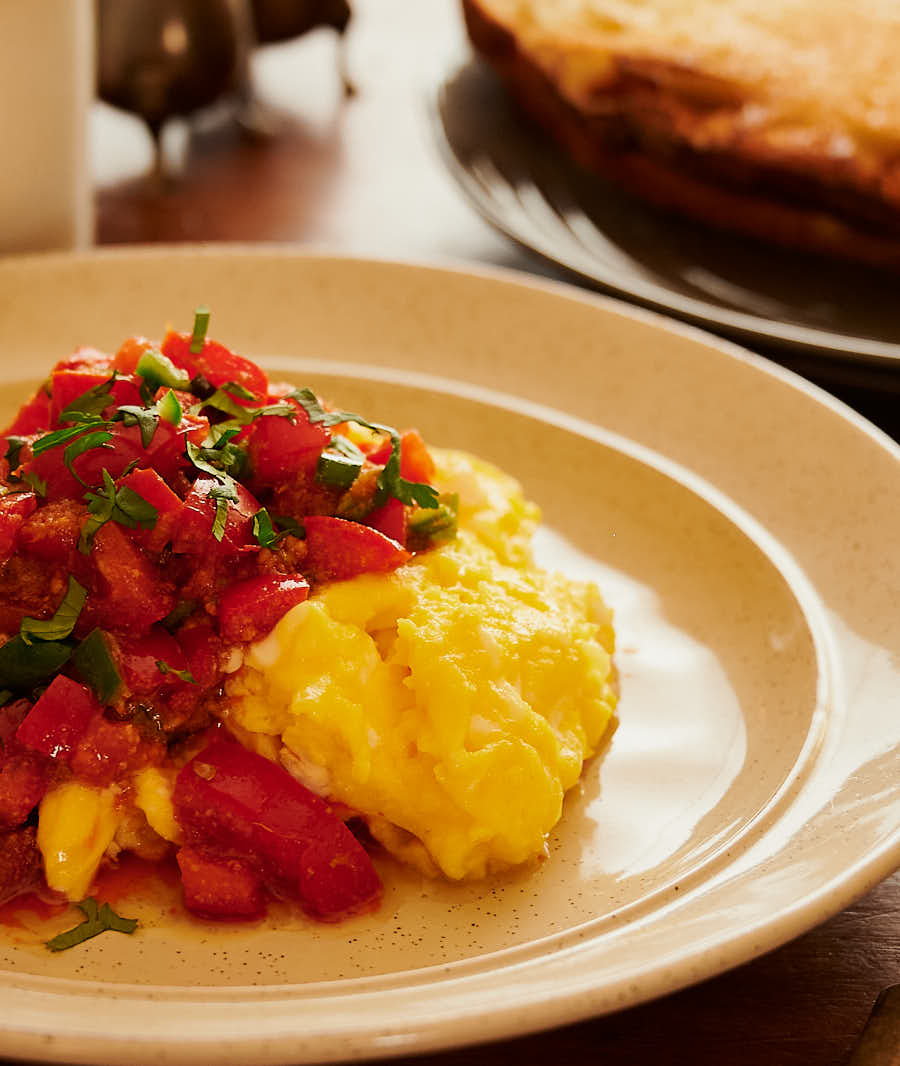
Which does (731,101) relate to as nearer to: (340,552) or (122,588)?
(340,552)

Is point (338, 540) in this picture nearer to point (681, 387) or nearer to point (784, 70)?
point (681, 387)

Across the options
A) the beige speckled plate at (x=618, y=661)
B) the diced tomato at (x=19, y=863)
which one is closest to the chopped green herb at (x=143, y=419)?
the diced tomato at (x=19, y=863)

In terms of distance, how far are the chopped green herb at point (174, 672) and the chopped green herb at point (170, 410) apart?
0.49 meters

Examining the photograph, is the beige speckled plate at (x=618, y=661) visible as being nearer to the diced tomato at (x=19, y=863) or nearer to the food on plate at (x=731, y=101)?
the diced tomato at (x=19, y=863)

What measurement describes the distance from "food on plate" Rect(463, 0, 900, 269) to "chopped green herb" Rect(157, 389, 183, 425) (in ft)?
8.04

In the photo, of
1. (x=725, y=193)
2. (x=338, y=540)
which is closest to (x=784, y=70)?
(x=725, y=193)

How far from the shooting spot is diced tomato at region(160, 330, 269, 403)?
292 cm

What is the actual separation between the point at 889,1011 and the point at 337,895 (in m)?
0.93

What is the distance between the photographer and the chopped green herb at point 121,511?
8.13ft

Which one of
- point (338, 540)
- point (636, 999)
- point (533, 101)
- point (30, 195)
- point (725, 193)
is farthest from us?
point (533, 101)

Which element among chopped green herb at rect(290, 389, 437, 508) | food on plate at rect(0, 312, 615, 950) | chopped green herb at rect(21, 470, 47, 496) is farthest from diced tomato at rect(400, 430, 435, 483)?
chopped green herb at rect(21, 470, 47, 496)

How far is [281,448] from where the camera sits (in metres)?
2.75

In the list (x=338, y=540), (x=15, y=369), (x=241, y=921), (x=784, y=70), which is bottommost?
(x=241, y=921)

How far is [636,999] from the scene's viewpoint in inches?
75.6
